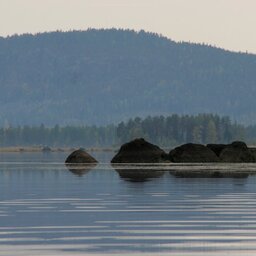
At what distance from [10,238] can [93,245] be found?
2.78m

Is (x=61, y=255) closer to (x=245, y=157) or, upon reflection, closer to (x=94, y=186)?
(x=94, y=186)

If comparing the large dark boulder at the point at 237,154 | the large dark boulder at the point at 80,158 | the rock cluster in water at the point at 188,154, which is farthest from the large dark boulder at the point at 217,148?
the large dark boulder at the point at 80,158

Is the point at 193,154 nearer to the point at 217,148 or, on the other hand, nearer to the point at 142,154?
the point at 142,154

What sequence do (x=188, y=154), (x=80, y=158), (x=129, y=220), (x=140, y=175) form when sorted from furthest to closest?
1. (x=80, y=158)
2. (x=188, y=154)
3. (x=140, y=175)
4. (x=129, y=220)

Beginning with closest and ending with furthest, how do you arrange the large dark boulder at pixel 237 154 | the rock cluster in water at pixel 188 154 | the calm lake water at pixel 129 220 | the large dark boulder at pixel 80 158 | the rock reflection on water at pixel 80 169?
the calm lake water at pixel 129 220
the rock reflection on water at pixel 80 169
the rock cluster in water at pixel 188 154
the large dark boulder at pixel 237 154
the large dark boulder at pixel 80 158

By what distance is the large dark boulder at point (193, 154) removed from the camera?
339 feet

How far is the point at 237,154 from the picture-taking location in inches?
4126

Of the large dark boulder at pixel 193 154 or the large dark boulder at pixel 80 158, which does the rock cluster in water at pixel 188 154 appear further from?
the large dark boulder at pixel 80 158

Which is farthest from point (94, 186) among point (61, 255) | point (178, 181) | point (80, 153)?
point (80, 153)

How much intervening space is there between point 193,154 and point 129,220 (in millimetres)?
71105

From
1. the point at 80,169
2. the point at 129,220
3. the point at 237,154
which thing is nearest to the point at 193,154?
the point at 237,154

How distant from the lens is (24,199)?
4512 centimetres

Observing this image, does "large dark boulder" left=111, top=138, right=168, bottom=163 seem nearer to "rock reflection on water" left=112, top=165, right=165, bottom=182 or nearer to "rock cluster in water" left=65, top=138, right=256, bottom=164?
"rock cluster in water" left=65, top=138, right=256, bottom=164

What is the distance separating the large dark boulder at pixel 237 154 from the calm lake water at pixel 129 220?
157ft
